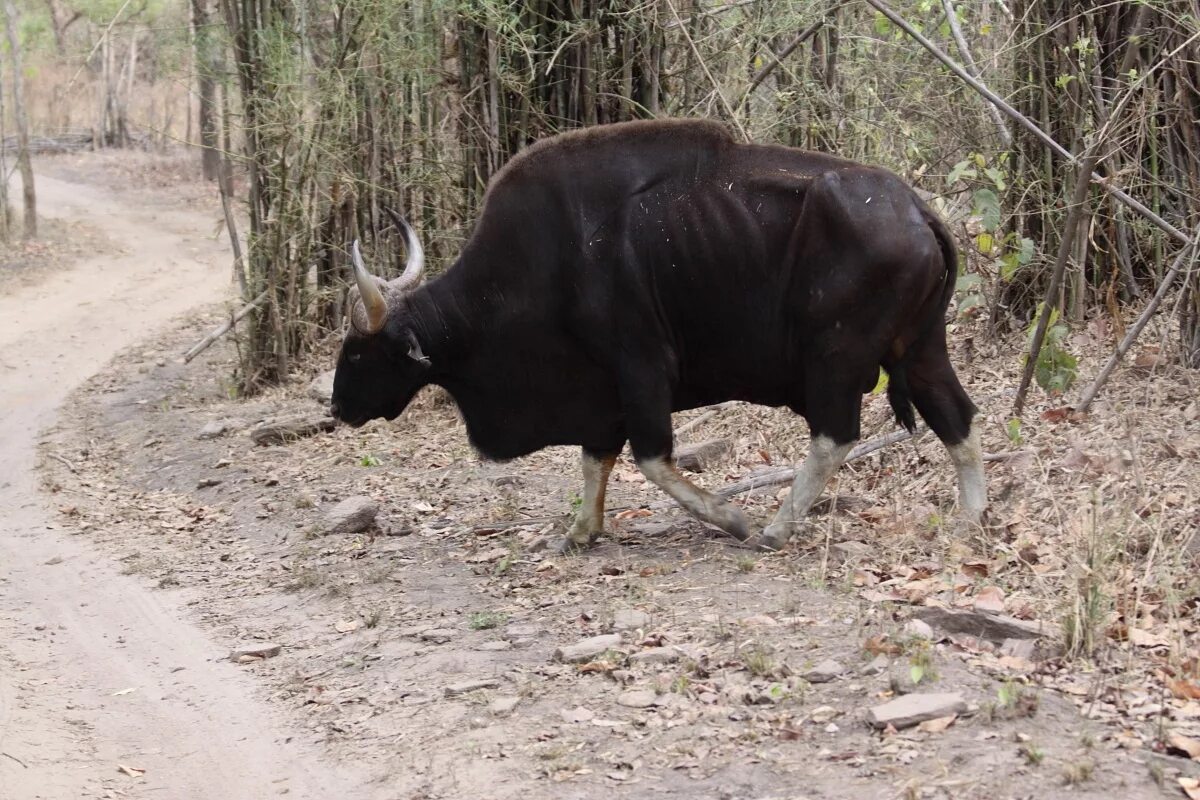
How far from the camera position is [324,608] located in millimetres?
6863

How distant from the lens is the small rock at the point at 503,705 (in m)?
5.17

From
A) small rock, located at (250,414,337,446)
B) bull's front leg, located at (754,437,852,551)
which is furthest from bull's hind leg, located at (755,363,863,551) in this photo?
small rock, located at (250,414,337,446)

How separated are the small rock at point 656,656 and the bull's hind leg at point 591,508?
1805mm

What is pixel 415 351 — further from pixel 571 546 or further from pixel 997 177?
pixel 997 177

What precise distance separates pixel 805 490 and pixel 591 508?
43.8 inches

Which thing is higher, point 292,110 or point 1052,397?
point 292,110

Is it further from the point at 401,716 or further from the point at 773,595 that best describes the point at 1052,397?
the point at 401,716

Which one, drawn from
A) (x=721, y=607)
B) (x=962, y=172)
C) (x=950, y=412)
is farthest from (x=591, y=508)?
(x=962, y=172)

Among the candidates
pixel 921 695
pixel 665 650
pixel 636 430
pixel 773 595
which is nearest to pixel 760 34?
pixel 636 430

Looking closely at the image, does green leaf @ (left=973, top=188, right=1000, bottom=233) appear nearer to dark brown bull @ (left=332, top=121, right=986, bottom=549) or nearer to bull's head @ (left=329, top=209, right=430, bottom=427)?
dark brown bull @ (left=332, top=121, right=986, bottom=549)

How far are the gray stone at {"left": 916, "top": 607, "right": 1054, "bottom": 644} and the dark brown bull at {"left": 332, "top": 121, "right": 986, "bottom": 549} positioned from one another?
1404mm

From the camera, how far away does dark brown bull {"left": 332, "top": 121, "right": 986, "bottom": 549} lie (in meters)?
6.46

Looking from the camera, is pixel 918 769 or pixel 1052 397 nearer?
pixel 918 769

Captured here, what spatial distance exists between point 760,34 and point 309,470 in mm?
4171
